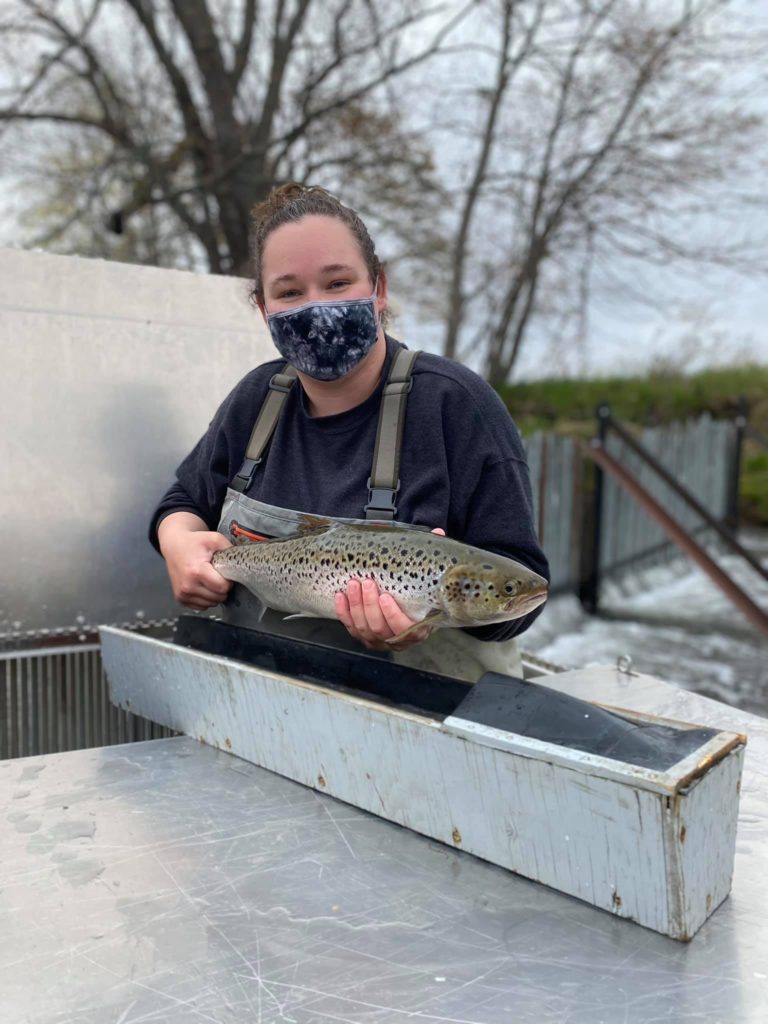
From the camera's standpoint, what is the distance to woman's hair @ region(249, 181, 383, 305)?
1.84 m

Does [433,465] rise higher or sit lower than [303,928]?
higher

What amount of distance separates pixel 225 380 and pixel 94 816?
1644 millimetres

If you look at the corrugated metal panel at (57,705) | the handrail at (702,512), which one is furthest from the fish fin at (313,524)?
the handrail at (702,512)

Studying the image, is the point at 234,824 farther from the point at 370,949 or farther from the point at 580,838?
the point at 580,838

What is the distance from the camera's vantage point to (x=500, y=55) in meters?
9.94

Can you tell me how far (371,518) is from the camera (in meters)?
1.76

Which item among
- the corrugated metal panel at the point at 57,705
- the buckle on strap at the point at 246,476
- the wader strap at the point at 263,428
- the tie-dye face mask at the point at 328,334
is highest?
the tie-dye face mask at the point at 328,334

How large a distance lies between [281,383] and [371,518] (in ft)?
1.62

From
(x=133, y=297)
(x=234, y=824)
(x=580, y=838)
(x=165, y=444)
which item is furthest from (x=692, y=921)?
(x=133, y=297)

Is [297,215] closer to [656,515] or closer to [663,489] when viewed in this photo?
[656,515]

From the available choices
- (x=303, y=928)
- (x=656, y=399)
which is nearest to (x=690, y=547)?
(x=303, y=928)

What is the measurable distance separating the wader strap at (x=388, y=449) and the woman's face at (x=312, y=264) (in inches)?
8.7

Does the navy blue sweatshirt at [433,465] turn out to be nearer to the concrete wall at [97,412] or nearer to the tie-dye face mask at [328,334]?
the tie-dye face mask at [328,334]

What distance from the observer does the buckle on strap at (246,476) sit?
1993 millimetres
